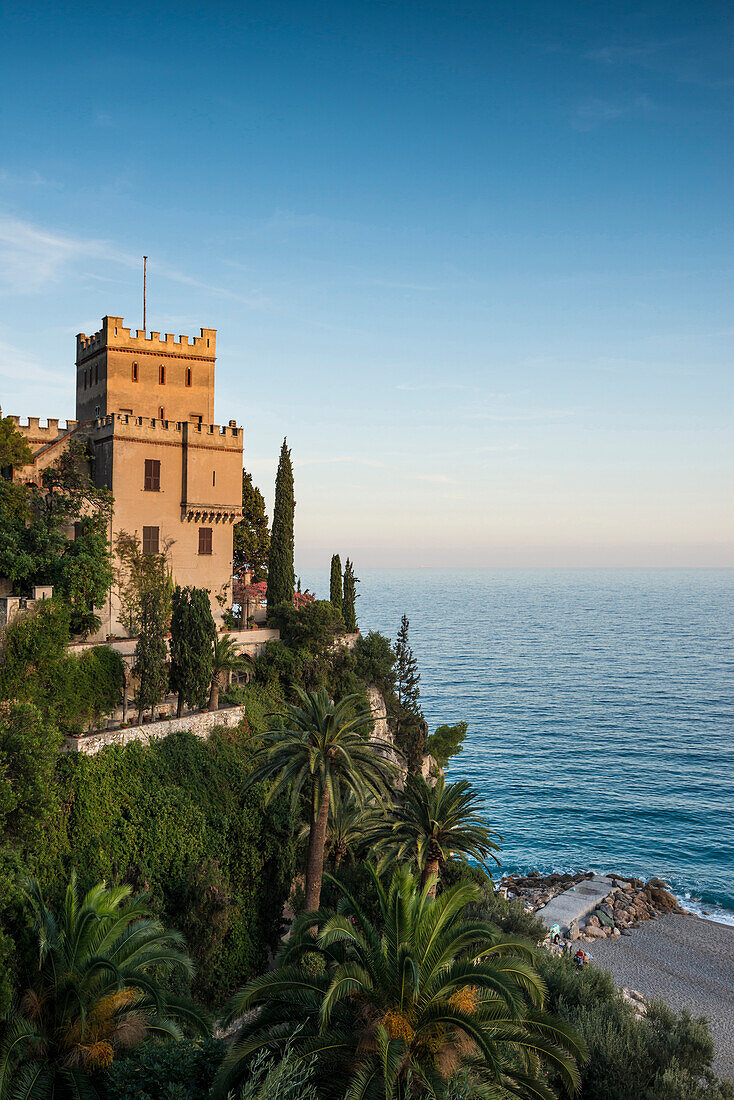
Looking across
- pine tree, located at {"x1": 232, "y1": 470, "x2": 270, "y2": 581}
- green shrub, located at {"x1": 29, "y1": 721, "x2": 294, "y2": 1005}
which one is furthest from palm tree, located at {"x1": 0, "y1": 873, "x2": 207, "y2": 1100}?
pine tree, located at {"x1": 232, "y1": 470, "x2": 270, "y2": 581}

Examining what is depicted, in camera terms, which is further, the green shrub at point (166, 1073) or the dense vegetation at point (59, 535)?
the dense vegetation at point (59, 535)

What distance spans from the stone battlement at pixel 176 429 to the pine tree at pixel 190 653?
10872 mm

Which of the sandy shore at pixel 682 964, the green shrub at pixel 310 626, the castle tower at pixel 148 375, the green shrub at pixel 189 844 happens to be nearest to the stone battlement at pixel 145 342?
the castle tower at pixel 148 375

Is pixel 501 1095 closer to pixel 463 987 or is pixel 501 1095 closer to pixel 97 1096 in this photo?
pixel 463 987

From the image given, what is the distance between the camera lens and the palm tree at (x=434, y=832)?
2361 centimetres

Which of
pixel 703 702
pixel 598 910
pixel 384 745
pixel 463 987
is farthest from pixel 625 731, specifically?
pixel 463 987

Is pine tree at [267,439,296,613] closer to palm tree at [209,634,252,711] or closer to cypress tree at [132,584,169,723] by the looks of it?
palm tree at [209,634,252,711]

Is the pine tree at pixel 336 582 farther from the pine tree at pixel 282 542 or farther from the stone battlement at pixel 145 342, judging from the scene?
the stone battlement at pixel 145 342

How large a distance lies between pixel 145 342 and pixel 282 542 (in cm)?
1342

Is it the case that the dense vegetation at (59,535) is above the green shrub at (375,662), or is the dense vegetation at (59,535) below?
above

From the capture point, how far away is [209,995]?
24203mm

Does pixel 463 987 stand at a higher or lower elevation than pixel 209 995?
higher

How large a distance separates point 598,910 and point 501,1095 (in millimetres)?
28886

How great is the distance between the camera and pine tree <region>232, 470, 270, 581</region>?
46625 millimetres
